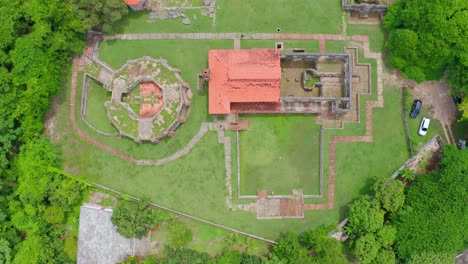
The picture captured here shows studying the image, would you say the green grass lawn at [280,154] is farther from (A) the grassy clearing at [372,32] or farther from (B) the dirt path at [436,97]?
(B) the dirt path at [436,97]

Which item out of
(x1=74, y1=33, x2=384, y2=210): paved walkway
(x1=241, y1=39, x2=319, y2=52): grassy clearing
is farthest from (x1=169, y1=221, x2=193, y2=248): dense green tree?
(x1=241, y1=39, x2=319, y2=52): grassy clearing

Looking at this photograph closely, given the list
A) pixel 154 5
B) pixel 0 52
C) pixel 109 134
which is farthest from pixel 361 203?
pixel 0 52

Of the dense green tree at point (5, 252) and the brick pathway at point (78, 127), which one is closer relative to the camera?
the dense green tree at point (5, 252)

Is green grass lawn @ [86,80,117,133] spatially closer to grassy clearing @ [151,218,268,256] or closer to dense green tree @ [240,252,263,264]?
grassy clearing @ [151,218,268,256]

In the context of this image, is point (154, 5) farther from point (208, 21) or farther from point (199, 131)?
point (199, 131)

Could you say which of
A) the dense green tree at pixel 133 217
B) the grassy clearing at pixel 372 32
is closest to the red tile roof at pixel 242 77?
the grassy clearing at pixel 372 32

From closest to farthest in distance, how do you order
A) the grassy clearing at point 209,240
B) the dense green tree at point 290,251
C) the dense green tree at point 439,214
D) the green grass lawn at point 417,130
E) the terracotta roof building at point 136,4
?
the dense green tree at point 439,214, the dense green tree at point 290,251, the terracotta roof building at point 136,4, the grassy clearing at point 209,240, the green grass lawn at point 417,130

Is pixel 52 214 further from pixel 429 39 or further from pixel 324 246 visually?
pixel 429 39
